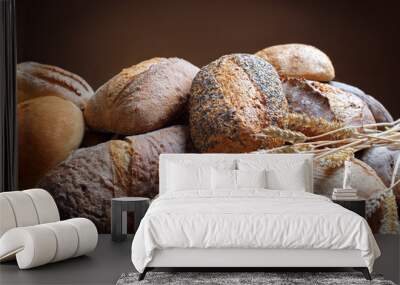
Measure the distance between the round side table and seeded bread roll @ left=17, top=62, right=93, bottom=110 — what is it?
1.27 m

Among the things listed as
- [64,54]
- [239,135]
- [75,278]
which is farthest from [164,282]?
[64,54]

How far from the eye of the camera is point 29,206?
5.27m

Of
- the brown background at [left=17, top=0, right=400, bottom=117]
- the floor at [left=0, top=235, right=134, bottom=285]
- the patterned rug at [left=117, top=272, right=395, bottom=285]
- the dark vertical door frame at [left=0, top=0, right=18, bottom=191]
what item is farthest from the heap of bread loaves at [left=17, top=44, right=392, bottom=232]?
the patterned rug at [left=117, top=272, right=395, bottom=285]

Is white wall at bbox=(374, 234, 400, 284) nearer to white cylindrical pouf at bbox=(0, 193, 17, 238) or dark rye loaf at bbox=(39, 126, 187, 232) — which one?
dark rye loaf at bbox=(39, 126, 187, 232)

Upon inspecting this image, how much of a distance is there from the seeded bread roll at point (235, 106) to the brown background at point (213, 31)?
34 cm

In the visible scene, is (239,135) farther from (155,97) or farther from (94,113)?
(94,113)

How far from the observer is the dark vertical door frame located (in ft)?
20.5

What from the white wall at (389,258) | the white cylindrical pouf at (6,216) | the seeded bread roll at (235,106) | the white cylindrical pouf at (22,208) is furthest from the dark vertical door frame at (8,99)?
the white wall at (389,258)

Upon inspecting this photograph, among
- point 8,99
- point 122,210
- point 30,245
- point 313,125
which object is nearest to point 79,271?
point 30,245

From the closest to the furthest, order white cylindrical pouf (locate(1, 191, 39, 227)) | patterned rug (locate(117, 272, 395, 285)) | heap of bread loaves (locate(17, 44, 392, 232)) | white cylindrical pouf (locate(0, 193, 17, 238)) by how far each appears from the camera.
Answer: patterned rug (locate(117, 272, 395, 285)) → white cylindrical pouf (locate(0, 193, 17, 238)) → white cylindrical pouf (locate(1, 191, 39, 227)) → heap of bread loaves (locate(17, 44, 392, 232))

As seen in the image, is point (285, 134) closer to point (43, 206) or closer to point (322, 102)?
point (322, 102)

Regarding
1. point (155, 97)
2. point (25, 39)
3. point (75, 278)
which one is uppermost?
point (25, 39)

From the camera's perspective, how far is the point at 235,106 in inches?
248

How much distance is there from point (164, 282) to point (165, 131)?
7.48 feet
